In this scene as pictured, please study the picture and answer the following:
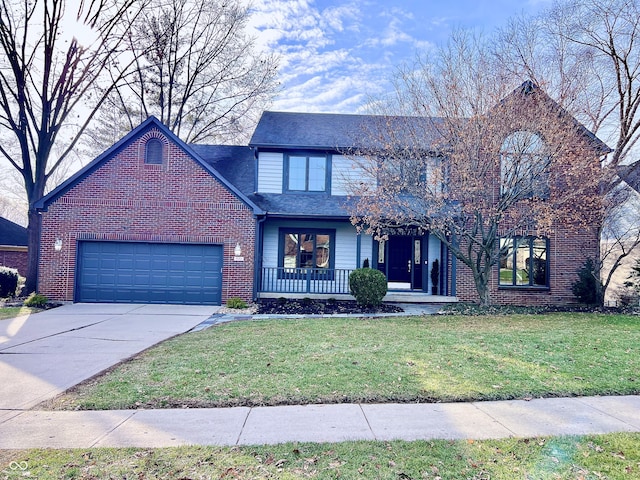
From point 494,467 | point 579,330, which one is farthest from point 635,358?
point 494,467

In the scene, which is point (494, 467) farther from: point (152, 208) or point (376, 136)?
point (152, 208)

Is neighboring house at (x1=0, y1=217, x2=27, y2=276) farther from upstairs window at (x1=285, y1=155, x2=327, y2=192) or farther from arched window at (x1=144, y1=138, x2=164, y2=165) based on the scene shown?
upstairs window at (x1=285, y1=155, x2=327, y2=192)

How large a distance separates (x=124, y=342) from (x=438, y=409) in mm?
5977

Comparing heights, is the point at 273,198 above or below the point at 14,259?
above

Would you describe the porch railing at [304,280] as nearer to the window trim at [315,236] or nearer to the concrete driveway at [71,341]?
the window trim at [315,236]

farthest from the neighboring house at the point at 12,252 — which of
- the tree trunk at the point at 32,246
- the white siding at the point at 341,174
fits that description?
the white siding at the point at 341,174

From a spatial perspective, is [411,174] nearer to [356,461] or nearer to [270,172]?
[270,172]

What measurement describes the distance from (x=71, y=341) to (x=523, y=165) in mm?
11793

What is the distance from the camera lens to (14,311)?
1041 centimetres

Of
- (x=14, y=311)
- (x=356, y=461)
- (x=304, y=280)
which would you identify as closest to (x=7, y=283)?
(x=14, y=311)

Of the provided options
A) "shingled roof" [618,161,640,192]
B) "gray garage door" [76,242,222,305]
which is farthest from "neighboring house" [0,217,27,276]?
"shingled roof" [618,161,640,192]

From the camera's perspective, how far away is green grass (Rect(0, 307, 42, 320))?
32.2 feet

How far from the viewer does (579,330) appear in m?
8.41

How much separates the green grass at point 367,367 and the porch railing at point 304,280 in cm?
489
